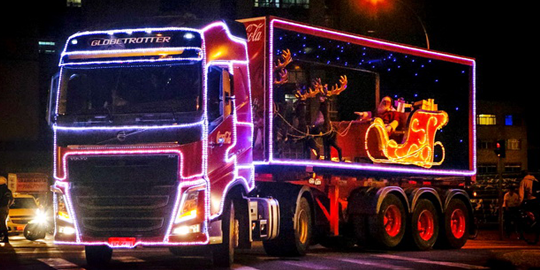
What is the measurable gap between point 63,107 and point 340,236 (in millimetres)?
7915

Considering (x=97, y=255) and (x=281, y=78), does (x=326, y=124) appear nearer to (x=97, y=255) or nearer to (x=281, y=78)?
(x=281, y=78)

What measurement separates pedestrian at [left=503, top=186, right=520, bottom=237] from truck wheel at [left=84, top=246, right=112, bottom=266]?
1671 cm

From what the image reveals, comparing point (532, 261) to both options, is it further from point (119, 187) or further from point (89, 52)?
point (89, 52)

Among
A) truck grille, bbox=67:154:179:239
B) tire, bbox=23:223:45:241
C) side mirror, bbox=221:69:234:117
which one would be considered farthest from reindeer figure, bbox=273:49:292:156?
tire, bbox=23:223:45:241

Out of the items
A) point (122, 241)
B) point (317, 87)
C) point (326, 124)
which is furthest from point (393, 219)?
point (122, 241)

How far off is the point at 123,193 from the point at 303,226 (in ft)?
16.9

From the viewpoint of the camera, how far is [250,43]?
57.4 ft

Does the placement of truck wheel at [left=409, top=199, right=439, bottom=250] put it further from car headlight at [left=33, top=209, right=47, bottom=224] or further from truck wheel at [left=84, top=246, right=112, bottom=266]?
car headlight at [left=33, top=209, right=47, bottom=224]

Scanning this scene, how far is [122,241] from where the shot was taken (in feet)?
46.4

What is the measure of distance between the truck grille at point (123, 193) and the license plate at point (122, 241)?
0.20ft

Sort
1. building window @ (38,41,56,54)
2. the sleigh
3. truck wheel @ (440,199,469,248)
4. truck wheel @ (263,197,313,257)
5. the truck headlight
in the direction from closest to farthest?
1. the truck headlight
2. truck wheel @ (263,197,313,257)
3. the sleigh
4. truck wheel @ (440,199,469,248)
5. building window @ (38,41,56,54)

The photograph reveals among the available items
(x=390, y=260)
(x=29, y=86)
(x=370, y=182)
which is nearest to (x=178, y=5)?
(x=29, y=86)

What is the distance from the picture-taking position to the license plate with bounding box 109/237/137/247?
14094 mm

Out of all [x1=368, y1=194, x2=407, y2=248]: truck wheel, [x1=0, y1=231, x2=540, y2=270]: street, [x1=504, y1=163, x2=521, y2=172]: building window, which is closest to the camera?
[x1=0, y1=231, x2=540, y2=270]: street
